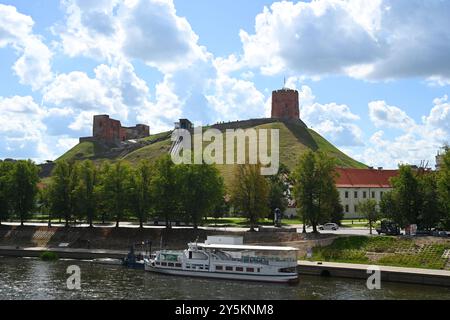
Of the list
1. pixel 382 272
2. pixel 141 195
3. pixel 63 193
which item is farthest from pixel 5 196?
pixel 382 272

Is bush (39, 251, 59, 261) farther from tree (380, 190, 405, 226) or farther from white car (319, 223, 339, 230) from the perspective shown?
tree (380, 190, 405, 226)

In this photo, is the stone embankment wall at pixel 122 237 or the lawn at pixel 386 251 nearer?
the lawn at pixel 386 251

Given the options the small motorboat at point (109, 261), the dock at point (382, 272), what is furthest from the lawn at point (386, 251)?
the small motorboat at point (109, 261)

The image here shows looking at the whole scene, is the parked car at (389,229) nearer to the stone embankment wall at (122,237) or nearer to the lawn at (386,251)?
the lawn at (386,251)

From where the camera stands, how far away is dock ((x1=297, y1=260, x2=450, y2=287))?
182ft

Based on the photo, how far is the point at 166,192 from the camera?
291 ft

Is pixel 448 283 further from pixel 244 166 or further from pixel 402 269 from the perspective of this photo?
pixel 244 166

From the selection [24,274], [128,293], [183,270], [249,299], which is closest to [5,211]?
[24,274]

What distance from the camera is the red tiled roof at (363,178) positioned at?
121931 millimetres

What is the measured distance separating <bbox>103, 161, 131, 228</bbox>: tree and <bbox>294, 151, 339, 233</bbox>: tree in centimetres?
2906

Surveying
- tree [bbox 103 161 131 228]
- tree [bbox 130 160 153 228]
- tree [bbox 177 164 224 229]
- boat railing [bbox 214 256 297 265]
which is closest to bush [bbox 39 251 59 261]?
tree [bbox 103 161 131 228]

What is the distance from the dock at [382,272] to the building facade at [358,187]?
55.3 meters

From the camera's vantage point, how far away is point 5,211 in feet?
336
